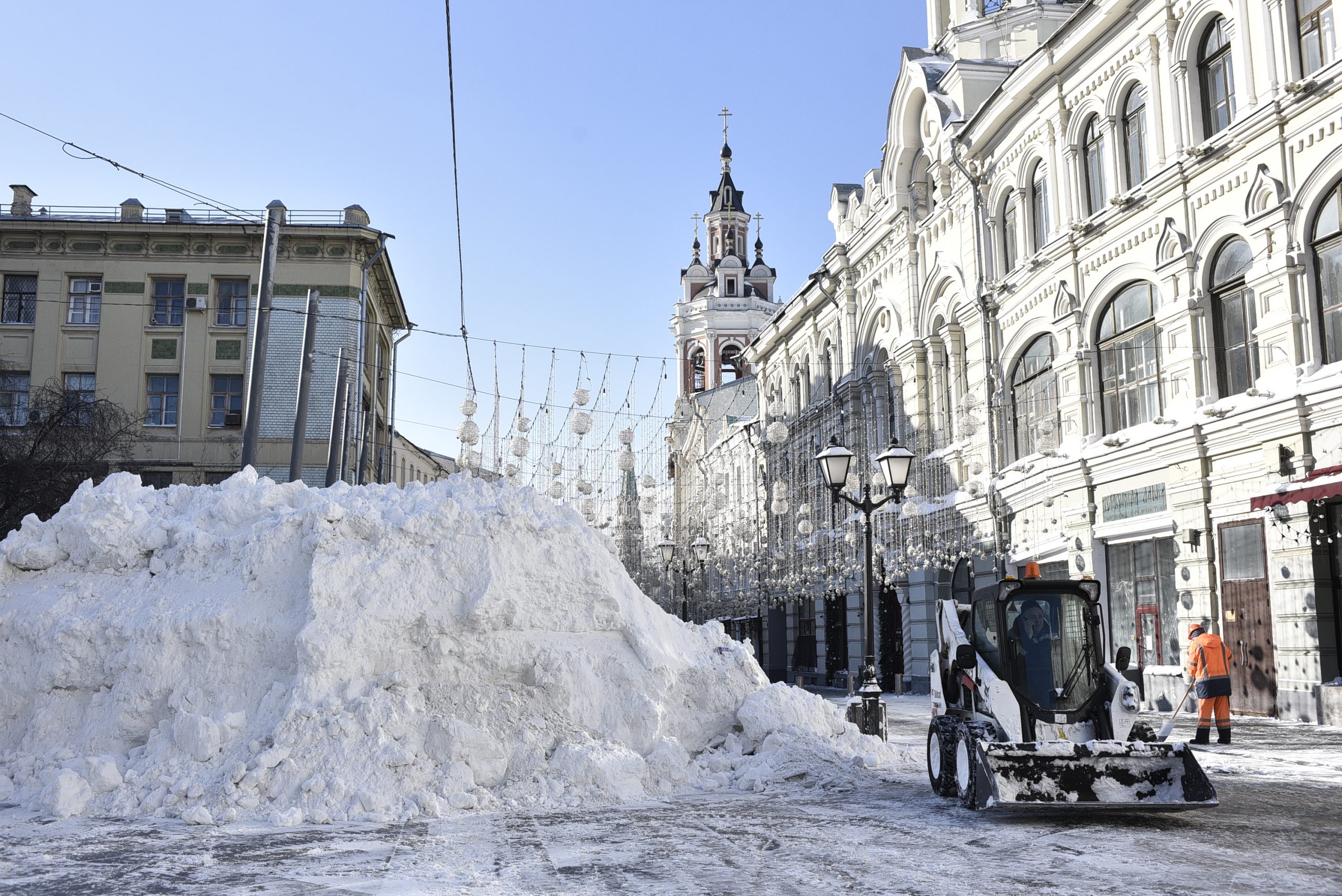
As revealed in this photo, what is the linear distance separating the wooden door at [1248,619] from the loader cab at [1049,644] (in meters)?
7.73

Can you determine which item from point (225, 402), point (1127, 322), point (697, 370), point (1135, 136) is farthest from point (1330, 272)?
point (697, 370)

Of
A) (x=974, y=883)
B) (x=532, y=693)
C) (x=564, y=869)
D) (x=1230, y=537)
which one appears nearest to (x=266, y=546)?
(x=532, y=693)

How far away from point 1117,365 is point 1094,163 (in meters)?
3.86

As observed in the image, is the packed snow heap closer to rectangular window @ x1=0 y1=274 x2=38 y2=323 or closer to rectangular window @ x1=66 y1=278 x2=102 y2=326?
rectangular window @ x1=66 y1=278 x2=102 y2=326

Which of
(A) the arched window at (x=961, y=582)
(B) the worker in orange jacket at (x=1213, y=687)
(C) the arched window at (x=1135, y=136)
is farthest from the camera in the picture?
(A) the arched window at (x=961, y=582)

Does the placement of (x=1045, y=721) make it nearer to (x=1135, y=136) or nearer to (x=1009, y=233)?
(x=1135, y=136)

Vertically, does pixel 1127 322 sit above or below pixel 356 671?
above

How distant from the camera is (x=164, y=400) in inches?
1486

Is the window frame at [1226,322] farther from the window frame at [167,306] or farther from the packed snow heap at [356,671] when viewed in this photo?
the window frame at [167,306]

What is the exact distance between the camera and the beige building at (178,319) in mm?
37219

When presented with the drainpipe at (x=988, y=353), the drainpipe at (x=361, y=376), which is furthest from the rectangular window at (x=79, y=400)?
the drainpipe at (x=988, y=353)

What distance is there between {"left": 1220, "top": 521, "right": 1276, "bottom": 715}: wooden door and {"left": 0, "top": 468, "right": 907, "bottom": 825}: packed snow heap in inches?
290

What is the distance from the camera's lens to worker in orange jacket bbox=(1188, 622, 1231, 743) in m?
13.4

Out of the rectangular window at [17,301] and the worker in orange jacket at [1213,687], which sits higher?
the rectangular window at [17,301]
